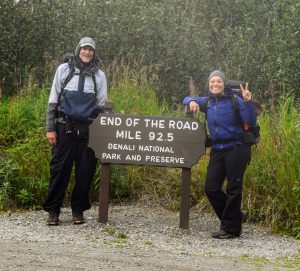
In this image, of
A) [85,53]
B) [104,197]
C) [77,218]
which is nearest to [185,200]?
[104,197]

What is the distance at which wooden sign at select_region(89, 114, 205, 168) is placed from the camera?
8258mm

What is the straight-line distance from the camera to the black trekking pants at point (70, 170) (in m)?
8.23

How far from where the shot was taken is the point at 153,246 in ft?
24.5

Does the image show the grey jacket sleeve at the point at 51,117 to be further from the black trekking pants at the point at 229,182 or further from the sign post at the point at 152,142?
the black trekking pants at the point at 229,182

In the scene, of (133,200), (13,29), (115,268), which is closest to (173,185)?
(133,200)

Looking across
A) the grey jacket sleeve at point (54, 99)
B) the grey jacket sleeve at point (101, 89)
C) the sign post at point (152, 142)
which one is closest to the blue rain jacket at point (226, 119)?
the sign post at point (152, 142)

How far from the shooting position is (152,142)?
8.32m

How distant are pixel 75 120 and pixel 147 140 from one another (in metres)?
0.85

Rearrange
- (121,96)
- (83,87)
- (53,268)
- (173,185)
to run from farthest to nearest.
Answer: (121,96) < (173,185) < (83,87) < (53,268)

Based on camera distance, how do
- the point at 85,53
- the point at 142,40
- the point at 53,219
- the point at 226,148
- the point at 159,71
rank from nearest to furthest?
the point at 226,148, the point at 85,53, the point at 53,219, the point at 159,71, the point at 142,40

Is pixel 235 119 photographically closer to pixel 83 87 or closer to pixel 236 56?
pixel 83 87

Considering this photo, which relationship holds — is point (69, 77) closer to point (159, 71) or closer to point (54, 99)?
point (54, 99)

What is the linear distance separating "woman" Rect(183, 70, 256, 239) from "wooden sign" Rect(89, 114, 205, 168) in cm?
29

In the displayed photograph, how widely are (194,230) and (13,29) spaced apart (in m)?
6.02
